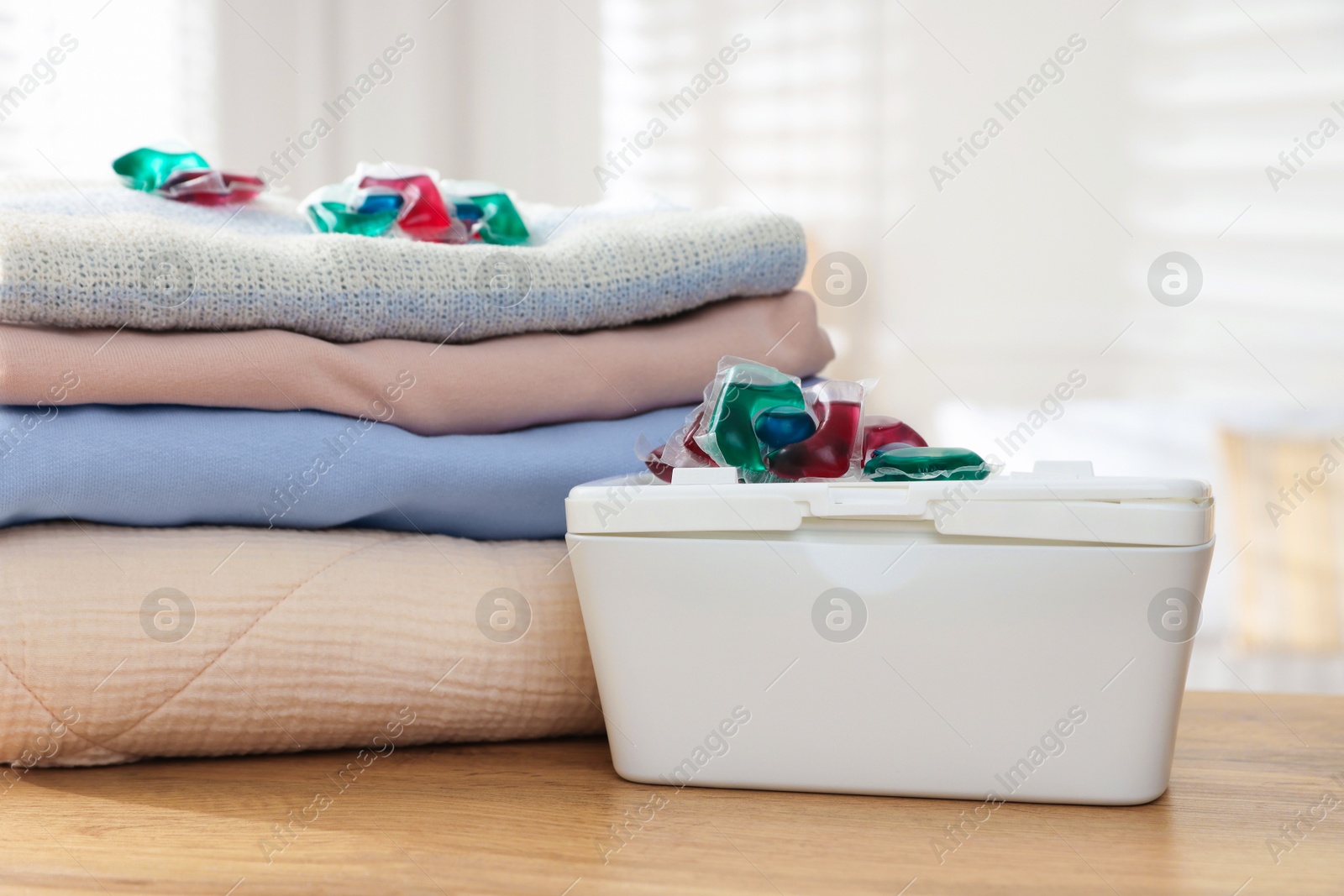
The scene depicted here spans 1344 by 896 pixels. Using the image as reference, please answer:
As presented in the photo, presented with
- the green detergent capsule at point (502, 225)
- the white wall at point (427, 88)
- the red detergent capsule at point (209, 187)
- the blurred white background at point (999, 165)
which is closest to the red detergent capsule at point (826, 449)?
the green detergent capsule at point (502, 225)

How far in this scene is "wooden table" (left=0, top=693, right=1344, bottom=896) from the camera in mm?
325

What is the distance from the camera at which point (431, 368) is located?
0.51 m

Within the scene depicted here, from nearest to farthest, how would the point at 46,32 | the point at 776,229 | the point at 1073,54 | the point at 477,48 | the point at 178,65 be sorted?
the point at 776,229, the point at 46,32, the point at 178,65, the point at 1073,54, the point at 477,48

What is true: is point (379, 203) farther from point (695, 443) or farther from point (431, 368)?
point (695, 443)

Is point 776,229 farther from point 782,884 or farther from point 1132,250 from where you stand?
point 1132,250

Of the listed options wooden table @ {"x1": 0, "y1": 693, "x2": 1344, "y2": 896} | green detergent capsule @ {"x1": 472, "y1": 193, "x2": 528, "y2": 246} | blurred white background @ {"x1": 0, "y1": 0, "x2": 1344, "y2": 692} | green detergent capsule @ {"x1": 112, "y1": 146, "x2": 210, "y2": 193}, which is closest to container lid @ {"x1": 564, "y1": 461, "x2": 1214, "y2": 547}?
wooden table @ {"x1": 0, "y1": 693, "x2": 1344, "y2": 896}

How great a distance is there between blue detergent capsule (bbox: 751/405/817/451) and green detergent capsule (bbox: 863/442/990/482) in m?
0.04

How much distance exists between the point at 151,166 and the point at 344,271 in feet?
0.61

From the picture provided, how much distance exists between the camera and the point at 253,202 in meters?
0.62

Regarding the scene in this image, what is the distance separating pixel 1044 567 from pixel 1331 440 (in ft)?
5.15

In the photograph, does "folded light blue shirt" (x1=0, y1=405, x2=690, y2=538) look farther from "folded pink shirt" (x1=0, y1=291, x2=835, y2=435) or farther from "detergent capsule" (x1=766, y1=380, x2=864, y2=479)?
"detergent capsule" (x1=766, y1=380, x2=864, y2=479)

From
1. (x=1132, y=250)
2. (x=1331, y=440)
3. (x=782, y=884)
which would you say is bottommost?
(x=1331, y=440)

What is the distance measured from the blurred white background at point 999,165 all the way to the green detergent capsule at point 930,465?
51.8 inches

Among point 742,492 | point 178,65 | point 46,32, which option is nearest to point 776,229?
point 742,492
